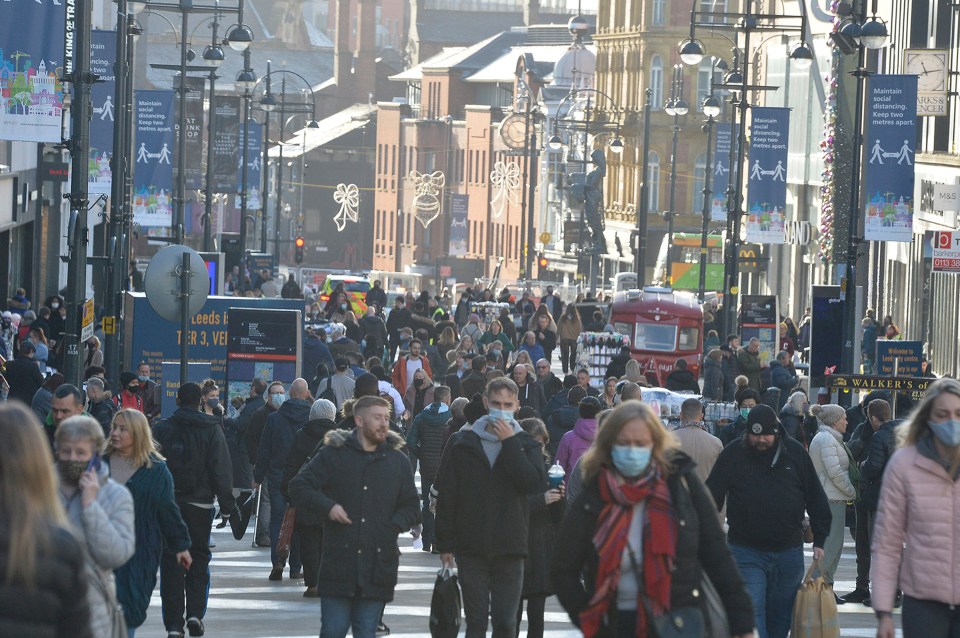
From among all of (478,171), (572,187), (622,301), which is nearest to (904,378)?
(622,301)

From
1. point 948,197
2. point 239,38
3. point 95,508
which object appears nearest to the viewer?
point 95,508

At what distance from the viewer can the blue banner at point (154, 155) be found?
33.7m

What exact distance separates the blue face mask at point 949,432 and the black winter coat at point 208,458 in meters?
5.43

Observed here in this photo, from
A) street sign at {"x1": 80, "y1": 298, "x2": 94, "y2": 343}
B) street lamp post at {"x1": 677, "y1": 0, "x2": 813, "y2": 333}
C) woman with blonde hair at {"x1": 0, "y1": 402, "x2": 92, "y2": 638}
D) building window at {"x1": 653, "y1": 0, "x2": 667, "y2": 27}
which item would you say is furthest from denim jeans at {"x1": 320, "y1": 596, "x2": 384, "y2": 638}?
building window at {"x1": 653, "y1": 0, "x2": 667, "y2": 27}

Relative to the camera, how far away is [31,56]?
21.4 metres

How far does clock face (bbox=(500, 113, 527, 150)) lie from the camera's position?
105 metres

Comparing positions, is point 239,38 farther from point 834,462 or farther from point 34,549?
point 34,549

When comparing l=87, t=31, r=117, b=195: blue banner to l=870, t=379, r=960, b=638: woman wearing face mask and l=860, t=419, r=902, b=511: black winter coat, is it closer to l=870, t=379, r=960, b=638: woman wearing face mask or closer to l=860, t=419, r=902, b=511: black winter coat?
l=860, t=419, r=902, b=511: black winter coat

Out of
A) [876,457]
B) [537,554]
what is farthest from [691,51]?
[537,554]

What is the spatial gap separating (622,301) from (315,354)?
47.7ft

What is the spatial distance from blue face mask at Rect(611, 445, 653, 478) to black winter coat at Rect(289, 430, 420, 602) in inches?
127

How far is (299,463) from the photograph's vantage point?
551 inches

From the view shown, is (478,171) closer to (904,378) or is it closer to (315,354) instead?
(315,354)

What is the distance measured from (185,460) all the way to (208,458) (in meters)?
0.14
